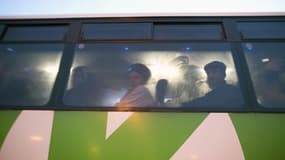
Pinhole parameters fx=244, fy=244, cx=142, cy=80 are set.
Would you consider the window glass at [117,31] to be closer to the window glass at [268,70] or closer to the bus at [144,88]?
the bus at [144,88]

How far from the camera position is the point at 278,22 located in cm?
269

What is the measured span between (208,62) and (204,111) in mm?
589

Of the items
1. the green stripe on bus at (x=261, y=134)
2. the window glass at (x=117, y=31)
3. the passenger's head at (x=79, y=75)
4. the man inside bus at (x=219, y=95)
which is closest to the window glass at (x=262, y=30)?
the man inside bus at (x=219, y=95)

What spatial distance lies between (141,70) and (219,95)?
82 centimetres

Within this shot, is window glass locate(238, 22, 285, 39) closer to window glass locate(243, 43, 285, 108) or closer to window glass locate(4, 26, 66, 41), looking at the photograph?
window glass locate(243, 43, 285, 108)

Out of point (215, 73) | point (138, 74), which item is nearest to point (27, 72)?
point (138, 74)

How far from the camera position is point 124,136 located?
2180mm

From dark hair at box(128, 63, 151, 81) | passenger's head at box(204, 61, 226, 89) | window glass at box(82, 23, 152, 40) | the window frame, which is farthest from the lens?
window glass at box(82, 23, 152, 40)

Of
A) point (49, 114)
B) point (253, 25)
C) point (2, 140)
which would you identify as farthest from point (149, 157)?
point (253, 25)

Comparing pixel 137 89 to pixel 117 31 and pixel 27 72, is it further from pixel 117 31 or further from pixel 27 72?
pixel 27 72

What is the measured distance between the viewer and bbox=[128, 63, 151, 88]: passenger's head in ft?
8.18

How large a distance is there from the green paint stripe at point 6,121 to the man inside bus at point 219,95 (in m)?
1.61

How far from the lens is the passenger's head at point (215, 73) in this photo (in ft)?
7.90

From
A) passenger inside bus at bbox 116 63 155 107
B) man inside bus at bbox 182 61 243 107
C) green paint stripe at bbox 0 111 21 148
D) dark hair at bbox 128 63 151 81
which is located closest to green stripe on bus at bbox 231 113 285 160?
man inside bus at bbox 182 61 243 107
